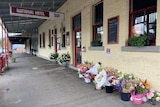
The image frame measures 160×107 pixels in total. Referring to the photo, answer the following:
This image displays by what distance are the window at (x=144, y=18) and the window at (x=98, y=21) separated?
1.71 m

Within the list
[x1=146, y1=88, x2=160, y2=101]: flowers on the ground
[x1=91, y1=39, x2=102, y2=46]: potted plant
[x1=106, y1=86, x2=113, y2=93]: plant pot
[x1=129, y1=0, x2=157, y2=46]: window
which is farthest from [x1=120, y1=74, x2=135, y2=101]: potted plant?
[x1=91, y1=39, x2=102, y2=46]: potted plant

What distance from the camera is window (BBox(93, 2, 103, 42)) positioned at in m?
6.21

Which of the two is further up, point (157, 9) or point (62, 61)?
point (157, 9)

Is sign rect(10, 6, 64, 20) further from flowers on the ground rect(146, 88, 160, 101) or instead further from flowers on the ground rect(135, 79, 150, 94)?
flowers on the ground rect(146, 88, 160, 101)

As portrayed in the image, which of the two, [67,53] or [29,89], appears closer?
[29,89]

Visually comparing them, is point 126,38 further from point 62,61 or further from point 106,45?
point 62,61

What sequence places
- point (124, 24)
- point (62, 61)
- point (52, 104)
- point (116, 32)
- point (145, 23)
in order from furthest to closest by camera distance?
point (62, 61) → point (116, 32) → point (124, 24) → point (145, 23) → point (52, 104)

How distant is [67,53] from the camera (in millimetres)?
9477

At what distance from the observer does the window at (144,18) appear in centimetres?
405

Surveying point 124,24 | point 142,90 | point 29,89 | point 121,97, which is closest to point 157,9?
Result: point 124,24

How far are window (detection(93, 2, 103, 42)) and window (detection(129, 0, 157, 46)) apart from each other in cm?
171

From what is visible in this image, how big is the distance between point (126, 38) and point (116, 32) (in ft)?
1.65

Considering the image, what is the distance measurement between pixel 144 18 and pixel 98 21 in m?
2.41

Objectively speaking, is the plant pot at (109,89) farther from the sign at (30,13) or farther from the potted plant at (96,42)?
the sign at (30,13)
